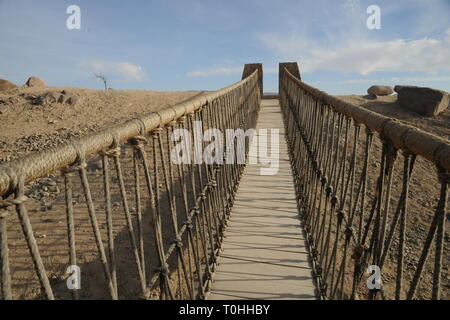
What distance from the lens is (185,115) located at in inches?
103

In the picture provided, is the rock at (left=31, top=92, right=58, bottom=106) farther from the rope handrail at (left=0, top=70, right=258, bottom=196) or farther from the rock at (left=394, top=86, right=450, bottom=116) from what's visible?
the rock at (left=394, top=86, right=450, bottom=116)

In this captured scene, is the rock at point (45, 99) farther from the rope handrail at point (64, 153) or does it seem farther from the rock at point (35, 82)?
the rope handrail at point (64, 153)

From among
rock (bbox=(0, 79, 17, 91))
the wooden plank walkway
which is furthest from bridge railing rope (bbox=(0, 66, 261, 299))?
rock (bbox=(0, 79, 17, 91))

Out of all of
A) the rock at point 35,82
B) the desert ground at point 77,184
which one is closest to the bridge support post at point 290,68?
the desert ground at point 77,184

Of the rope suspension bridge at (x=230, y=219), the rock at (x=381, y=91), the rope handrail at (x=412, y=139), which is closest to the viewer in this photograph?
the rope handrail at (x=412, y=139)

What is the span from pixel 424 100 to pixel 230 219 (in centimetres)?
1698

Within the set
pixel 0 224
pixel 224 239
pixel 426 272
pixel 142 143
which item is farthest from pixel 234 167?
pixel 426 272

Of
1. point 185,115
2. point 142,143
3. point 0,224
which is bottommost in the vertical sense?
point 0,224

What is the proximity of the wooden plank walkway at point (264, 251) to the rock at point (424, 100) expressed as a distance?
15.0 metres

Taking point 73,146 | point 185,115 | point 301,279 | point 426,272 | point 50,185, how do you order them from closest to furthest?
point 73,146, point 185,115, point 301,279, point 426,272, point 50,185

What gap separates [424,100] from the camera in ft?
55.5

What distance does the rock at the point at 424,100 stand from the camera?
16383 mm
